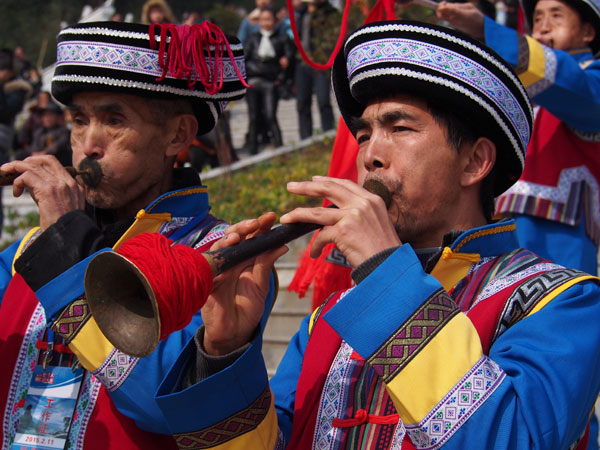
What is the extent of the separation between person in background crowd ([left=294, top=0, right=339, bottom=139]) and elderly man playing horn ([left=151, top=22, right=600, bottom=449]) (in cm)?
838

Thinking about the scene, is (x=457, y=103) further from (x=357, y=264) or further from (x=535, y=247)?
(x=535, y=247)

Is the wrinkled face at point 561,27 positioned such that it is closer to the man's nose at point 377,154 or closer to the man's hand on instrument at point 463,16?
the man's hand on instrument at point 463,16

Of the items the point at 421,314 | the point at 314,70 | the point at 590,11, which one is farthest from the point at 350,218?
the point at 314,70

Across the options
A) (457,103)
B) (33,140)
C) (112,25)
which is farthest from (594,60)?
(33,140)

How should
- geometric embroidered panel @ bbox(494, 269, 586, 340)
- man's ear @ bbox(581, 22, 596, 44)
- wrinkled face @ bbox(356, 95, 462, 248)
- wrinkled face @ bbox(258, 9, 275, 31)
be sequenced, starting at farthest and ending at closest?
wrinkled face @ bbox(258, 9, 275, 31) < man's ear @ bbox(581, 22, 596, 44) < wrinkled face @ bbox(356, 95, 462, 248) < geometric embroidered panel @ bbox(494, 269, 586, 340)

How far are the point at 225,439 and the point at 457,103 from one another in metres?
1.07

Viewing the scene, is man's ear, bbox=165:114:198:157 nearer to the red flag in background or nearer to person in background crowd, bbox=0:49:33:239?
the red flag in background

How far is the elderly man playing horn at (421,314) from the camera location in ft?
5.94

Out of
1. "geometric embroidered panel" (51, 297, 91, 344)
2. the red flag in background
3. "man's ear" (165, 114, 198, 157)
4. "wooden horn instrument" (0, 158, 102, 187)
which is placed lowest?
the red flag in background

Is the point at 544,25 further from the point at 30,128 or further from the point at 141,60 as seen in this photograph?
the point at 30,128

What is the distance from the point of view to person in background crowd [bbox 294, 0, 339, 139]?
1076cm

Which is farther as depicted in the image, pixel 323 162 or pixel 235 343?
pixel 323 162

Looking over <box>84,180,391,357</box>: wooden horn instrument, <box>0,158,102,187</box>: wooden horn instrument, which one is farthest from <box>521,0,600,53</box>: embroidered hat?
<box>84,180,391,357</box>: wooden horn instrument

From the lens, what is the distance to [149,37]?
2.82 meters
